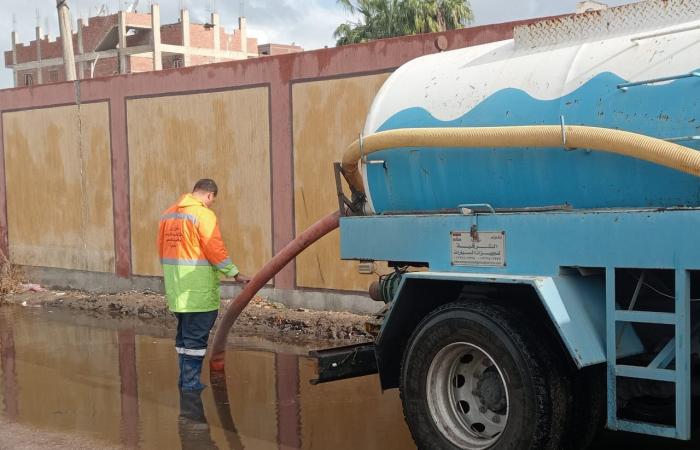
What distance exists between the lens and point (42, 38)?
232 ft

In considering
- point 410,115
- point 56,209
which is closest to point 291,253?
point 410,115

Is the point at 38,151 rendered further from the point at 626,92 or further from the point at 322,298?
the point at 626,92

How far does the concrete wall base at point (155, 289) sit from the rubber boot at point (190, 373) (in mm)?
2955

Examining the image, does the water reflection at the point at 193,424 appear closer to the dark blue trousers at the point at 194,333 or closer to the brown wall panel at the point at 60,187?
the dark blue trousers at the point at 194,333

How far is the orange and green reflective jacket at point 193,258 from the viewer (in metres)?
7.05

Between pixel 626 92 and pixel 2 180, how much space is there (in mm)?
13032

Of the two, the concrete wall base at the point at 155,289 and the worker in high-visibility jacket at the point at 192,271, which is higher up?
the worker in high-visibility jacket at the point at 192,271

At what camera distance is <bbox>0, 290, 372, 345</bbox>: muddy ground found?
9.52m

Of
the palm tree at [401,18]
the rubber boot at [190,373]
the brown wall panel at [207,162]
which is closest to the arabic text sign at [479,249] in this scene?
the rubber boot at [190,373]

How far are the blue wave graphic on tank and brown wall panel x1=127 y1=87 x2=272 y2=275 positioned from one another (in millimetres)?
5724

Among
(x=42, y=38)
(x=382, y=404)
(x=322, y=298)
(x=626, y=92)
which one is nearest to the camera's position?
(x=626, y=92)

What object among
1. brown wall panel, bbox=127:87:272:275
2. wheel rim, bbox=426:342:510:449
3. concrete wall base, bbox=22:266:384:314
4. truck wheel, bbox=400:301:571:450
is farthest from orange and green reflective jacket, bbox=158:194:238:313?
brown wall panel, bbox=127:87:272:275

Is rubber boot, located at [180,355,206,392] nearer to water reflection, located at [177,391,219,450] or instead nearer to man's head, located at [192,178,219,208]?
water reflection, located at [177,391,219,450]

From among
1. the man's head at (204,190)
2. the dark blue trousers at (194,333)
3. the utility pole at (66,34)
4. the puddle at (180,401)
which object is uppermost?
the utility pole at (66,34)
